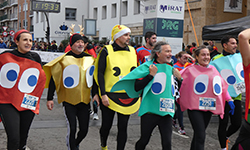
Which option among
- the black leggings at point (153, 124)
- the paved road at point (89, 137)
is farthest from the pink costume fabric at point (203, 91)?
→ the paved road at point (89, 137)

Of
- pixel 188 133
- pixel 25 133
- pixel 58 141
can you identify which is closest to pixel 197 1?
pixel 188 133

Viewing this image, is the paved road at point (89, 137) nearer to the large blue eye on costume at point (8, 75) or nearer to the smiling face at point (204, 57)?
the large blue eye on costume at point (8, 75)

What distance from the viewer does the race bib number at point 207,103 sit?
5.04 metres

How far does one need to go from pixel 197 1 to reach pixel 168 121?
2109 cm

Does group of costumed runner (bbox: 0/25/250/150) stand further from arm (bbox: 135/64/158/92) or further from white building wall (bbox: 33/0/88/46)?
white building wall (bbox: 33/0/88/46)

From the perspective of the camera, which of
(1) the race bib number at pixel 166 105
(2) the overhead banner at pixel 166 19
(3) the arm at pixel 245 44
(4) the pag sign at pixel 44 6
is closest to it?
(3) the arm at pixel 245 44

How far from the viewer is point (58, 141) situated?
6.45 metres

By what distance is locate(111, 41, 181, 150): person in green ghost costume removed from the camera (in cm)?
454

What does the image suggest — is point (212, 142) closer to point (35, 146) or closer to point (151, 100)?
point (151, 100)

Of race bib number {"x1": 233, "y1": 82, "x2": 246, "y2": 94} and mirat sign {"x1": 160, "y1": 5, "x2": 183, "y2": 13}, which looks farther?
mirat sign {"x1": 160, "y1": 5, "x2": 183, "y2": 13}

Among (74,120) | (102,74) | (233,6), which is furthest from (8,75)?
(233,6)

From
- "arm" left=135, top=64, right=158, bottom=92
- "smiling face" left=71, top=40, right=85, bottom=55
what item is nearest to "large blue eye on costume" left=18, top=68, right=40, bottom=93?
"smiling face" left=71, top=40, right=85, bottom=55

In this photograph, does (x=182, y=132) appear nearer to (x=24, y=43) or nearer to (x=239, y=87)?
(x=239, y=87)

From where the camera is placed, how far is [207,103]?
5.05 meters
